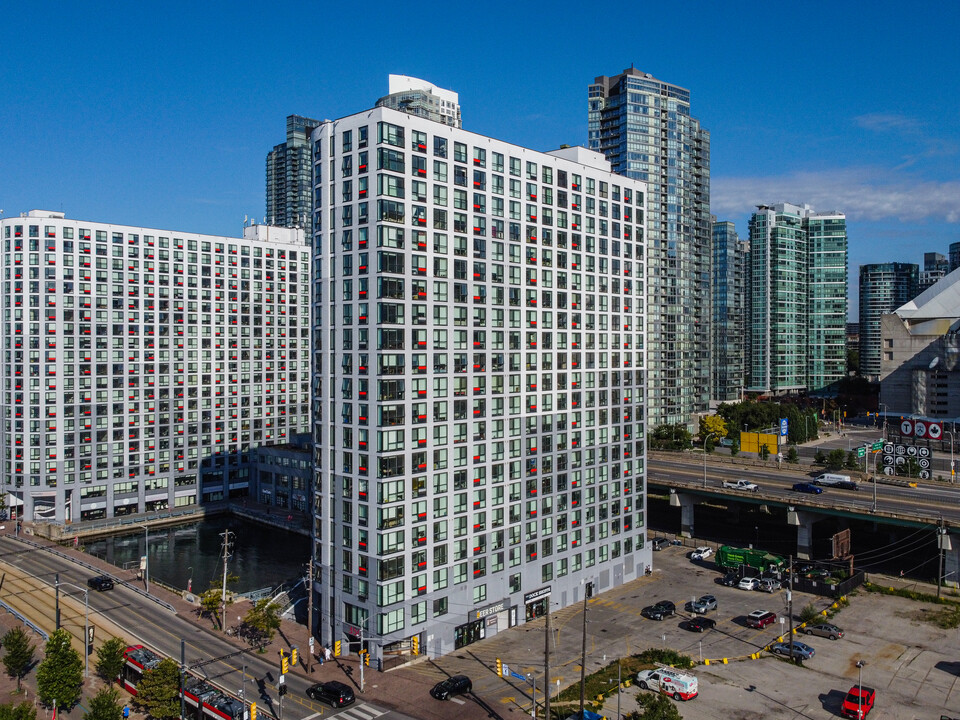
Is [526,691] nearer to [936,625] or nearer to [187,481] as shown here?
[936,625]

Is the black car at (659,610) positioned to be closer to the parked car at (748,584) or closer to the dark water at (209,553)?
the parked car at (748,584)

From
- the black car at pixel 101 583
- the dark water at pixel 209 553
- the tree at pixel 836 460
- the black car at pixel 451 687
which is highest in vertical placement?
the tree at pixel 836 460

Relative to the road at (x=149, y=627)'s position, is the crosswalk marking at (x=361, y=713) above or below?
above

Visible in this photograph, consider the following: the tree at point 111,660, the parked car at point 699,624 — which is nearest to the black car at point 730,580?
the parked car at point 699,624

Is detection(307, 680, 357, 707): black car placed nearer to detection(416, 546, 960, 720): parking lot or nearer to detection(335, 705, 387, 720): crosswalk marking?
detection(335, 705, 387, 720): crosswalk marking

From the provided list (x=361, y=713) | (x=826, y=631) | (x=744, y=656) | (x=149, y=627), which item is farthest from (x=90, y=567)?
(x=826, y=631)

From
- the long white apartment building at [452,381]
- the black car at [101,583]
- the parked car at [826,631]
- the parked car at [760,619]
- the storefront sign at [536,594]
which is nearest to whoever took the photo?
the long white apartment building at [452,381]
